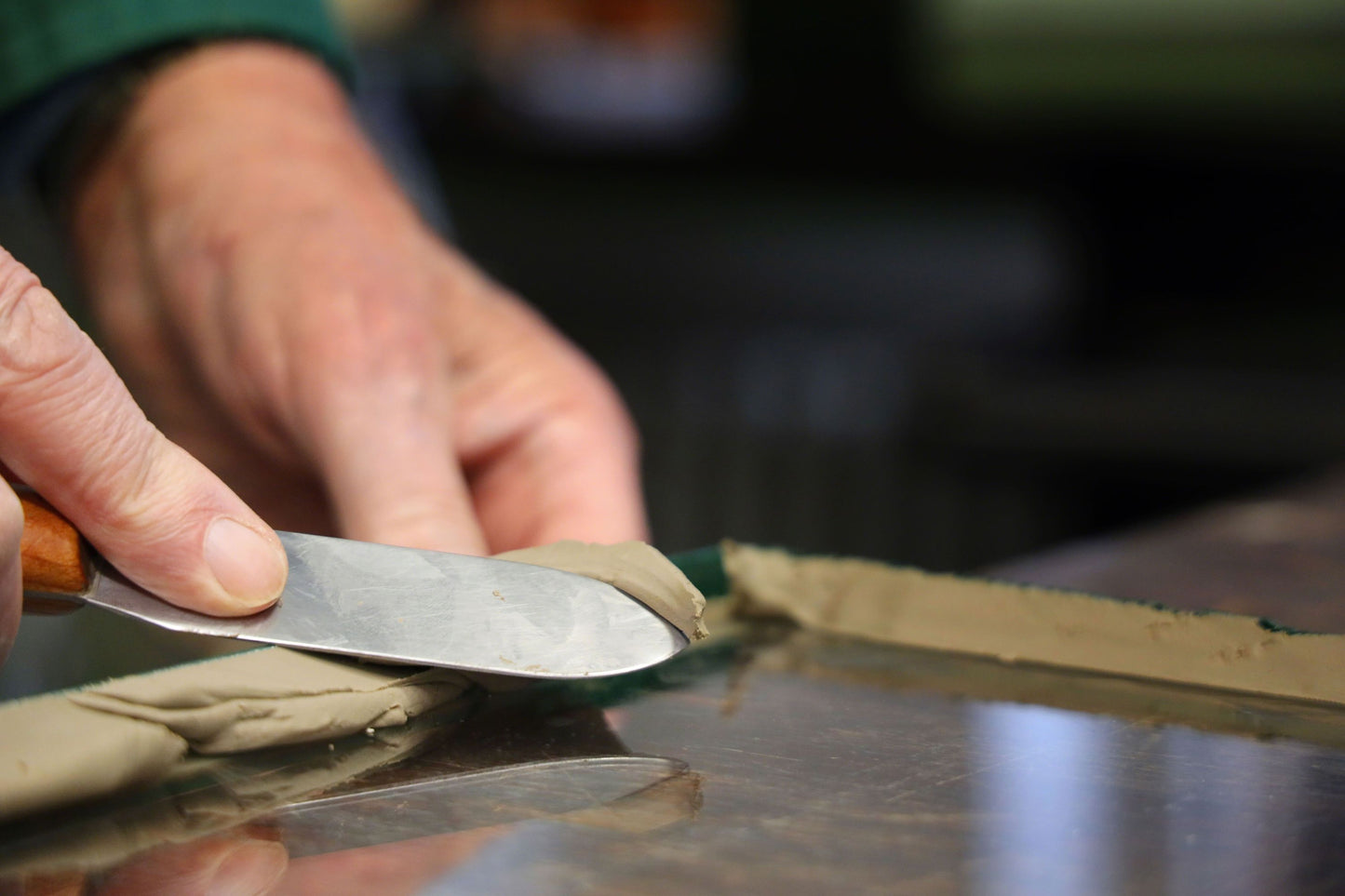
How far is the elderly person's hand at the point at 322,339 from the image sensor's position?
2.45 feet

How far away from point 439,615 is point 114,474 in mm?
143

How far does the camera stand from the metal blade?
1.78 feet

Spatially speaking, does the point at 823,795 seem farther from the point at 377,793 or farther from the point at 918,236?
the point at 918,236

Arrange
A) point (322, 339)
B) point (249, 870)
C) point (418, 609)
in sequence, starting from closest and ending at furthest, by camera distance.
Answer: point (249, 870) < point (418, 609) < point (322, 339)

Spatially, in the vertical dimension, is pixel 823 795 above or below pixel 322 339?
below

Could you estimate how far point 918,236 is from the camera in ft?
8.75

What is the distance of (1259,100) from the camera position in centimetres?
233

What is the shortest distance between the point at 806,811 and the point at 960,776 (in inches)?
2.9

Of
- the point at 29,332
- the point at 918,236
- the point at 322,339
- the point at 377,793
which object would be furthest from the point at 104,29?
the point at 918,236

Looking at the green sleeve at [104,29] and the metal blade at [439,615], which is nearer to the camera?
the metal blade at [439,615]

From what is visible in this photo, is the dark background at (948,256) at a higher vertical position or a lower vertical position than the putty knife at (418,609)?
higher

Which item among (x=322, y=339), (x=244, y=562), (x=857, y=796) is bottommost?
(x=857, y=796)

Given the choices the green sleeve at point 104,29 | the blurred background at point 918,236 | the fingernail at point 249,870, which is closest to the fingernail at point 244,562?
the fingernail at point 249,870

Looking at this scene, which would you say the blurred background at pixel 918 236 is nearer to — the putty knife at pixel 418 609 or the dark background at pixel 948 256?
the dark background at pixel 948 256
